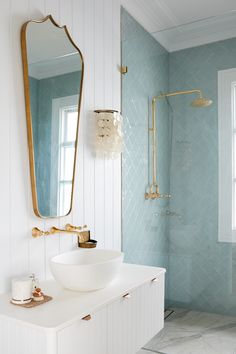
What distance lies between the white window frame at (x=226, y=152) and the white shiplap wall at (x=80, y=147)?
2.39 feet

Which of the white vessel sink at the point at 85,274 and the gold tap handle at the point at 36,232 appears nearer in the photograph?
the white vessel sink at the point at 85,274

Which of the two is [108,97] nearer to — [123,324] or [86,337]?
[123,324]

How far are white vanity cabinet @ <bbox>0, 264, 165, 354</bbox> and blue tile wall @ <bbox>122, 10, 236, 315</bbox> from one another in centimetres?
65

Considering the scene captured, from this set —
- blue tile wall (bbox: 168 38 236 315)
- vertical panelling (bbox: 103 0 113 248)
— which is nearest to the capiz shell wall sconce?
vertical panelling (bbox: 103 0 113 248)

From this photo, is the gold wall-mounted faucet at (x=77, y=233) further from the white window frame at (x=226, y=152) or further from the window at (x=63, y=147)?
the white window frame at (x=226, y=152)

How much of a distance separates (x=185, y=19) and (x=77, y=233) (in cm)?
204

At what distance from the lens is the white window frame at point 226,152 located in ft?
8.01

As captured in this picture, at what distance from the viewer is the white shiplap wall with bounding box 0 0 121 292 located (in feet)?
5.17

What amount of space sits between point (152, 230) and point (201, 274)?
474mm

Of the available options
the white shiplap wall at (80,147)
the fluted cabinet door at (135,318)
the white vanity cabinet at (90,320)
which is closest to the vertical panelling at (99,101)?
the white shiplap wall at (80,147)

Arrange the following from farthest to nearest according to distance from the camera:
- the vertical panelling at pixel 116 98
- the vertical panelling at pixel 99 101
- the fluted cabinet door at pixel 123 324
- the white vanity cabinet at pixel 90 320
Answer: the vertical panelling at pixel 116 98 < the vertical panelling at pixel 99 101 < the fluted cabinet door at pixel 123 324 < the white vanity cabinet at pixel 90 320

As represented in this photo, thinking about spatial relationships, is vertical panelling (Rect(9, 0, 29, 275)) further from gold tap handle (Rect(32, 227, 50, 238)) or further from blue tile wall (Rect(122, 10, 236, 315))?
blue tile wall (Rect(122, 10, 236, 315))

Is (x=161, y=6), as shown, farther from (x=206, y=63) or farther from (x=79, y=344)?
(x=79, y=344)

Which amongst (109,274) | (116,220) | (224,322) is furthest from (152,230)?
(109,274)
